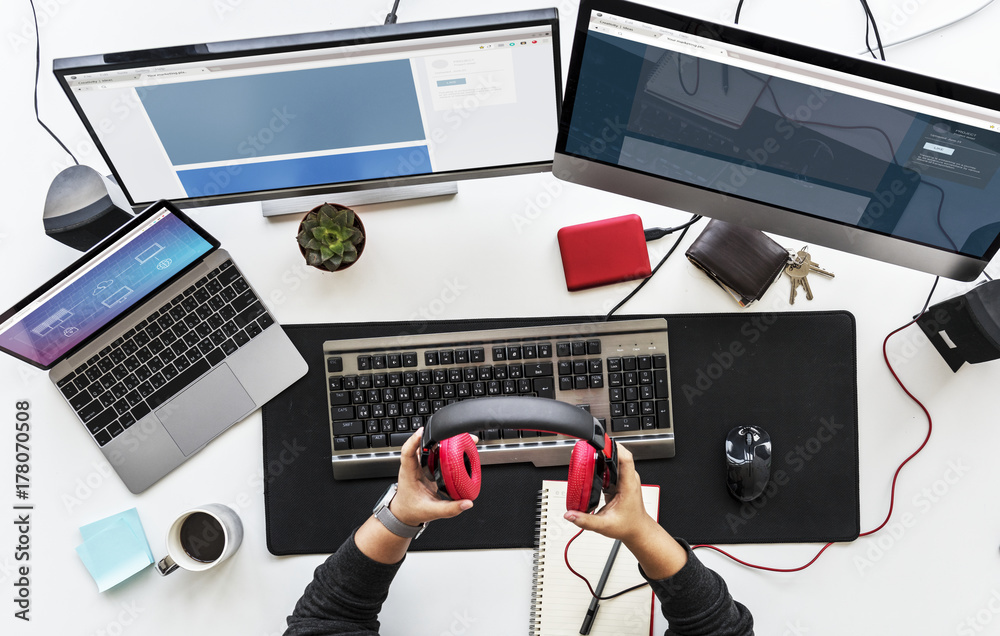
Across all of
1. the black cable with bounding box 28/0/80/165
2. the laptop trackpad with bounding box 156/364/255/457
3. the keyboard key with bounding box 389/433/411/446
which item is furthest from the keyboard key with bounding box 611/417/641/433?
the black cable with bounding box 28/0/80/165

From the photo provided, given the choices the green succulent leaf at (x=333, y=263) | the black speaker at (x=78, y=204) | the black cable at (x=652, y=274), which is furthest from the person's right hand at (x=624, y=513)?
the black speaker at (x=78, y=204)

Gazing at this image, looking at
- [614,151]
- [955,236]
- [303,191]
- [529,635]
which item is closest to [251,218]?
[303,191]

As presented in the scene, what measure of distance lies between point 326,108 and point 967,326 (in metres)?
0.98

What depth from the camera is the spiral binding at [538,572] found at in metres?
1.07

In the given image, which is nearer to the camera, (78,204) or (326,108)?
(326,108)

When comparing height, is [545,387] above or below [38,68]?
below

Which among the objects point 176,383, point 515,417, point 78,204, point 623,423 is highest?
point 78,204

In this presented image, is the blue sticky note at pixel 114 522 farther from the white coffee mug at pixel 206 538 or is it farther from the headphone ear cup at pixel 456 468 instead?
the headphone ear cup at pixel 456 468

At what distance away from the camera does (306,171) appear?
1.01m

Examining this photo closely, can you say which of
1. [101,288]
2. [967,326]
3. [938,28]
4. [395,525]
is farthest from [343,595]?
[938,28]

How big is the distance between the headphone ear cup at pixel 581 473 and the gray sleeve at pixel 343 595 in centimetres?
30

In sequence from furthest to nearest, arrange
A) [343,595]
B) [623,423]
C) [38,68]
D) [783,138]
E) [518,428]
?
1. [38,68]
2. [623,423]
3. [343,595]
4. [783,138]
5. [518,428]

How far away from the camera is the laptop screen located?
97 cm

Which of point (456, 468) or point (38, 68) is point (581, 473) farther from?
point (38, 68)
